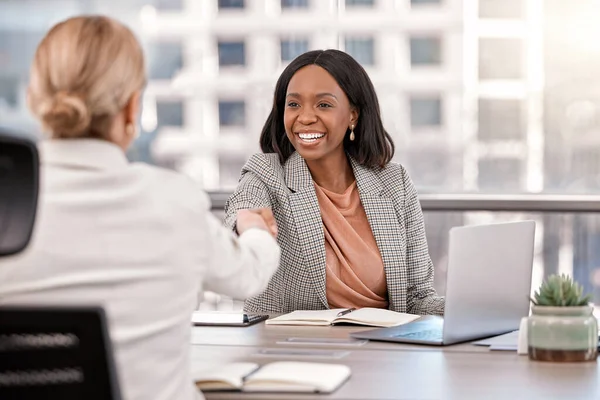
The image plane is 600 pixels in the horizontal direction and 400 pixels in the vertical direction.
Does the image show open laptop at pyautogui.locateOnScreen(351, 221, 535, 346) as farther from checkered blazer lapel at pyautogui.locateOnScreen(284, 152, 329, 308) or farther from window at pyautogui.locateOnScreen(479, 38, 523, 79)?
window at pyautogui.locateOnScreen(479, 38, 523, 79)

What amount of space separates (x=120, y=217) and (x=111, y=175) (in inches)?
2.5

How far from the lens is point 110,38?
4.94ft

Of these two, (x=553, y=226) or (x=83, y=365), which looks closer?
(x=83, y=365)

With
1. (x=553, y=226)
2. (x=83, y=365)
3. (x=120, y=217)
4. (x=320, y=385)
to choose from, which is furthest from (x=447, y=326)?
(x=553, y=226)

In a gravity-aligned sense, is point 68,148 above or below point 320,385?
above

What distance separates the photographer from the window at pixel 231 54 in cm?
478

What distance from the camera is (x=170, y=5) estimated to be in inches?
189

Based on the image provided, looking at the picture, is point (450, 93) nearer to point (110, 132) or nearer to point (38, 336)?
point (110, 132)

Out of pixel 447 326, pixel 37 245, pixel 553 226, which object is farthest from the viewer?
pixel 553 226

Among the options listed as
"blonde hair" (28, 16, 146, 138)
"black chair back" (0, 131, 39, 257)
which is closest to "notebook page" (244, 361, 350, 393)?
"blonde hair" (28, 16, 146, 138)

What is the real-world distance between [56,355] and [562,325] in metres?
1.07

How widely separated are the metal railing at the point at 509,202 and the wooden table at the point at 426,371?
2.31 metres

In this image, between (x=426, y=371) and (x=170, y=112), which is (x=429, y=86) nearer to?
(x=170, y=112)

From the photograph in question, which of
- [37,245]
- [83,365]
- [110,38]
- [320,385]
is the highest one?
[110,38]
